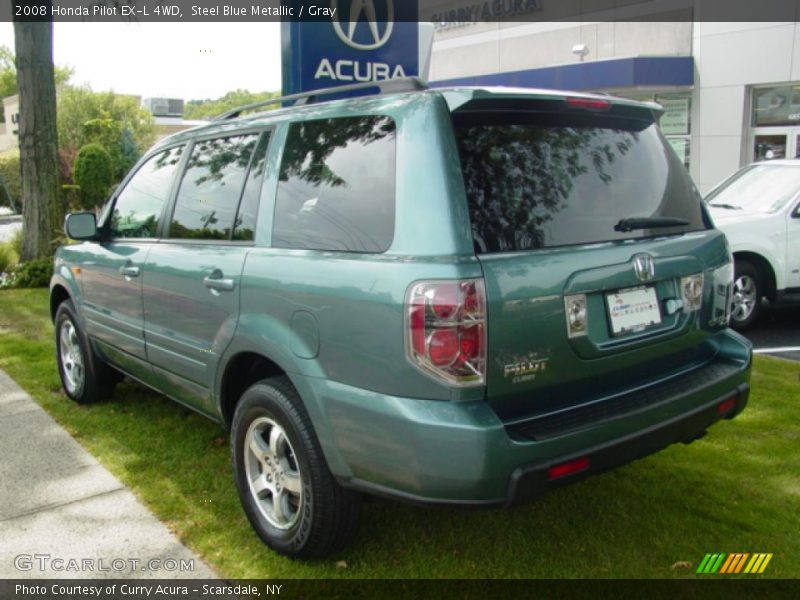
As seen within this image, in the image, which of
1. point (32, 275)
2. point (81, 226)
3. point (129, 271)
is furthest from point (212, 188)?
point (32, 275)

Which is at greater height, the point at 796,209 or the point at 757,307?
the point at 796,209

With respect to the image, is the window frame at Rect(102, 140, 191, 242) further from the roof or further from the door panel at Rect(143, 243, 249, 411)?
the roof

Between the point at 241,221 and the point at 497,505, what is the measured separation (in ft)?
5.96

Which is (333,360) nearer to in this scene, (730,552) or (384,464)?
(384,464)

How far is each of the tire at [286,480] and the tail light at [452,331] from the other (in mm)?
721

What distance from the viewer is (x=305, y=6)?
20.4 ft

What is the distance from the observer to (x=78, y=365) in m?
5.43

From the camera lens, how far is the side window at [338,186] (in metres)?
2.85

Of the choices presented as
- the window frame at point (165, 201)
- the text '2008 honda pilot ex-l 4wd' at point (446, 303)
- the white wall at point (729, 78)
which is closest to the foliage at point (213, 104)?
the white wall at point (729, 78)

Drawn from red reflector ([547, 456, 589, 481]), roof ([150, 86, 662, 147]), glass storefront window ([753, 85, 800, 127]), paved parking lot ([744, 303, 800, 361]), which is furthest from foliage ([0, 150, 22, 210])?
red reflector ([547, 456, 589, 481])

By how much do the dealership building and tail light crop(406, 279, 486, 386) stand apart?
16.4m

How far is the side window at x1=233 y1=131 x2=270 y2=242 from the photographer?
136 inches

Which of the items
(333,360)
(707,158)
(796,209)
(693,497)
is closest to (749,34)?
(707,158)

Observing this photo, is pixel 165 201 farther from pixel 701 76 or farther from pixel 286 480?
pixel 701 76
